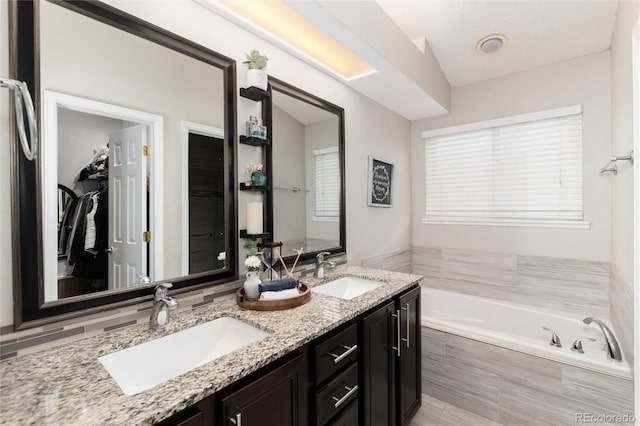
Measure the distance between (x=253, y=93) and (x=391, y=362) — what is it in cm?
167

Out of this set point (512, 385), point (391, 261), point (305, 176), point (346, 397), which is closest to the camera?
point (346, 397)

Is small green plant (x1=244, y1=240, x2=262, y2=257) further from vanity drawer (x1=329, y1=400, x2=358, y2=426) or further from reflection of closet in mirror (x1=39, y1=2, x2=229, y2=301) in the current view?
vanity drawer (x1=329, y1=400, x2=358, y2=426)

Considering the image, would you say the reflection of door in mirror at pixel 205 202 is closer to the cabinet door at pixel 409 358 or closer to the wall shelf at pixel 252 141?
the wall shelf at pixel 252 141

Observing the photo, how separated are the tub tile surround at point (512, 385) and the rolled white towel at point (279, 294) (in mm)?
1383

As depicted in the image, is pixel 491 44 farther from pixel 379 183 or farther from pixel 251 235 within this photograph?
pixel 251 235

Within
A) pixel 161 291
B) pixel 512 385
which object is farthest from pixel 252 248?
pixel 512 385

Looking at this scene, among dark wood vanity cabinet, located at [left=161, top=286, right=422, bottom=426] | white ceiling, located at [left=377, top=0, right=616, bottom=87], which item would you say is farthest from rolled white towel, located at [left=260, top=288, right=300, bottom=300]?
white ceiling, located at [left=377, top=0, right=616, bottom=87]

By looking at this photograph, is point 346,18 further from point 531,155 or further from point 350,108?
point 531,155

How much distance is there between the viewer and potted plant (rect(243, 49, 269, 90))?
5.11ft

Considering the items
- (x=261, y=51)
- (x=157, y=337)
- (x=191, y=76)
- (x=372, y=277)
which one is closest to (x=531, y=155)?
(x=372, y=277)

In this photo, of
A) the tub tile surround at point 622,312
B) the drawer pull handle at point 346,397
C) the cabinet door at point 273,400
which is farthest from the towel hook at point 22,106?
the tub tile surround at point 622,312

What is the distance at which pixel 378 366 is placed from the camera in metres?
1.52

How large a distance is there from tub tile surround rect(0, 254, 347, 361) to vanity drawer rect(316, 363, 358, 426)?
68cm

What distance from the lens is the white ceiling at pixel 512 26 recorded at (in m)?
2.06
